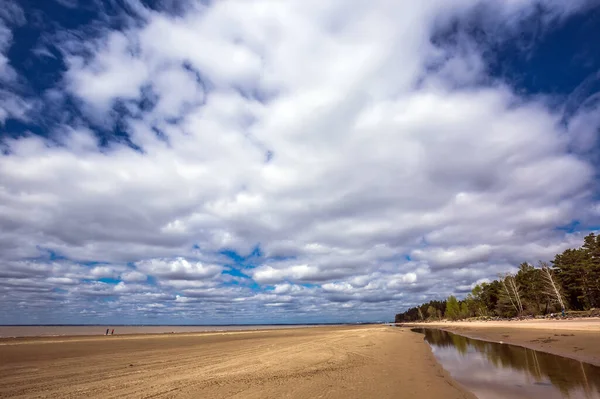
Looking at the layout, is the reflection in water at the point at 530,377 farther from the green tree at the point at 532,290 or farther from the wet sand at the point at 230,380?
the green tree at the point at 532,290

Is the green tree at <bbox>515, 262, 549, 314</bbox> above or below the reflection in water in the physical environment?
above

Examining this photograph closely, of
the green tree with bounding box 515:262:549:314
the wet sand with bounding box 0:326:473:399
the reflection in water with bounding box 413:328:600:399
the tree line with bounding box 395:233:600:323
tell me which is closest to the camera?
the wet sand with bounding box 0:326:473:399

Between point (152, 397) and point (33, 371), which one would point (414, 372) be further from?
point (33, 371)

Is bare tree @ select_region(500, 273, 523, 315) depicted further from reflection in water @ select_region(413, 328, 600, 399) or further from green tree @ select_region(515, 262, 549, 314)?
reflection in water @ select_region(413, 328, 600, 399)

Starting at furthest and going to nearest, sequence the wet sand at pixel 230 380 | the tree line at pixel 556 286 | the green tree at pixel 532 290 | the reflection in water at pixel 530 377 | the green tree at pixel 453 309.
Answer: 1. the green tree at pixel 453 309
2. the green tree at pixel 532 290
3. the tree line at pixel 556 286
4. the reflection in water at pixel 530 377
5. the wet sand at pixel 230 380

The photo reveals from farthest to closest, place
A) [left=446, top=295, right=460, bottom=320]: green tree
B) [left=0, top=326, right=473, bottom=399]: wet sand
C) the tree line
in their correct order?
[left=446, top=295, right=460, bottom=320]: green tree → the tree line → [left=0, top=326, right=473, bottom=399]: wet sand

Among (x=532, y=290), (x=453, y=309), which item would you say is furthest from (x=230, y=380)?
(x=453, y=309)

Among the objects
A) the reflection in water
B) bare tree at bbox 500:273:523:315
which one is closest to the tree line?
bare tree at bbox 500:273:523:315

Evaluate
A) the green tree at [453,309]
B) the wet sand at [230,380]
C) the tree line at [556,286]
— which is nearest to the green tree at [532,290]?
the tree line at [556,286]

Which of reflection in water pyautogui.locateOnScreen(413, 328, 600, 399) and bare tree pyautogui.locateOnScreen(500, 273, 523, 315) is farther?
A: bare tree pyautogui.locateOnScreen(500, 273, 523, 315)

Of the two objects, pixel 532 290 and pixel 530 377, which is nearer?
pixel 530 377

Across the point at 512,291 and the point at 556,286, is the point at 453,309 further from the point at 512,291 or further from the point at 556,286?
the point at 556,286

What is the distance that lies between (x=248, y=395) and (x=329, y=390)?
3116 millimetres

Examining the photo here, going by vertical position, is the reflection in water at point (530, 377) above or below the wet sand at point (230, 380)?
below
